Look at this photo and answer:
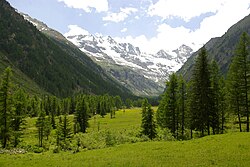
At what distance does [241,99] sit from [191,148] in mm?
21240

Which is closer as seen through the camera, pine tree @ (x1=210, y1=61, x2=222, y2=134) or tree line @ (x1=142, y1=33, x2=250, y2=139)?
tree line @ (x1=142, y1=33, x2=250, y2=139)

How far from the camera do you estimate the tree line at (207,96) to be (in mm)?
48625

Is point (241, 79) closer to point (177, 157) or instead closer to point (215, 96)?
point (215, 96)

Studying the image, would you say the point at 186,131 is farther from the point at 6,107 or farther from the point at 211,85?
the point at 6,107

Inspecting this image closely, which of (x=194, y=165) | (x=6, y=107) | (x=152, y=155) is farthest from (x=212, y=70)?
(x=6, y=107)

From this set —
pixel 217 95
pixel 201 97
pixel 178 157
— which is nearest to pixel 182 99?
pixel 201 97

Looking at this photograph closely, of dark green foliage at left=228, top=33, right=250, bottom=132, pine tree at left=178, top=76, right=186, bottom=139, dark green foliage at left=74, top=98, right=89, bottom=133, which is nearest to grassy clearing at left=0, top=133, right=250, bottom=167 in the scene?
dark green foliage at left=228, top=33, right=250, bottom=132

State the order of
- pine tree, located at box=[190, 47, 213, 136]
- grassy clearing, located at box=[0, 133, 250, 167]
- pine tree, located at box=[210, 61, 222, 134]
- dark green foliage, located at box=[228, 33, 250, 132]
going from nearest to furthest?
1. grassy clearing, located at box=[0, 133, 250, 167]
2. dark green foliage, located at box=[228, 33, 250, 132]
3. pine tree, located at box=[190, 47, 213, 136]
4. pine tree, located at box=[210, 61, 222, 134]

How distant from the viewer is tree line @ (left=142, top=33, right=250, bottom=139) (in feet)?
160

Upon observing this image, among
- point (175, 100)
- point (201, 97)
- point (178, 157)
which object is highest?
point (201, 97)

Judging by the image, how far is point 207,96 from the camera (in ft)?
167

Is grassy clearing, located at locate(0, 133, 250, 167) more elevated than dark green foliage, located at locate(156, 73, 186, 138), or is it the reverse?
dark green foliage, located at locate(156, 73, 186, 138)

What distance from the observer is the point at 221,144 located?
1395 inches

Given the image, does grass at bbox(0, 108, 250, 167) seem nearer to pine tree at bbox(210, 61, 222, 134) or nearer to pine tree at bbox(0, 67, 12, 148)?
pine tree at bbox(210, 61, 222, 134)
